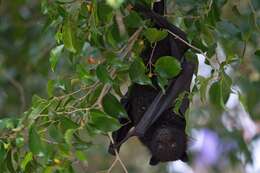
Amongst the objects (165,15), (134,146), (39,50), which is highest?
(165,15)

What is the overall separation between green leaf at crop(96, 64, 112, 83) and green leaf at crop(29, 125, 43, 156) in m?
0.21

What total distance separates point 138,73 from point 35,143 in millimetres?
294

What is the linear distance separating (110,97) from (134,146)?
2.81m

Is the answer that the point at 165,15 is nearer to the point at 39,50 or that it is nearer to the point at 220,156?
the point at 39,50

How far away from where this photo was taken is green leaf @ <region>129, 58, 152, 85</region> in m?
1.49

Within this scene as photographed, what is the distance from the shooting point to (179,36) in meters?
1.71

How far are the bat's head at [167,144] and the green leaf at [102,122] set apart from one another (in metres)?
0.35

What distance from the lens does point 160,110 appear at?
1740mm

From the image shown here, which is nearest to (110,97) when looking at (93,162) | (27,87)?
(27,87)

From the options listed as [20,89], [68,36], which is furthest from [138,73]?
[20,89]

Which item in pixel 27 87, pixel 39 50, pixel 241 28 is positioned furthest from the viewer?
pixel 27 87

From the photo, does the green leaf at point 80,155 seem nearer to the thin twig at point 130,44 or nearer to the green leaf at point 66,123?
the green leaf at point 66,123

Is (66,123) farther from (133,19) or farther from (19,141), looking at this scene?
(133,19)

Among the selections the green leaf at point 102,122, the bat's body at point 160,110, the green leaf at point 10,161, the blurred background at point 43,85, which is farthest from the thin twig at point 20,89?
the green leaf at point 102,122
